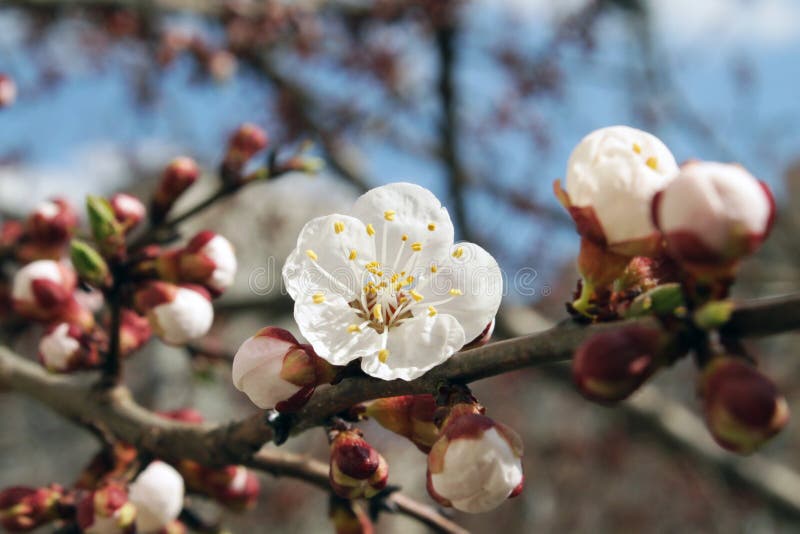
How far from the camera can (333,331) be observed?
3.71 ft

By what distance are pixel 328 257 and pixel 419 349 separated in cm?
29

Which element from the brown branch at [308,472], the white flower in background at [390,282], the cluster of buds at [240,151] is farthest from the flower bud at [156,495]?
the cluster of buds at [240,151]

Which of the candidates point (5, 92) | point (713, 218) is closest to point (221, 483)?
point (713, 218)

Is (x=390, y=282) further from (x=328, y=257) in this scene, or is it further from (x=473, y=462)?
(x=473, y=462)

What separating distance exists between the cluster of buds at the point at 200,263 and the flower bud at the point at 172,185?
9.8 inches

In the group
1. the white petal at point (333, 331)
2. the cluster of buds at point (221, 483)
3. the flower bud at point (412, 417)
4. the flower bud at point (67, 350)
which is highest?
the white petal at point (333, 331)

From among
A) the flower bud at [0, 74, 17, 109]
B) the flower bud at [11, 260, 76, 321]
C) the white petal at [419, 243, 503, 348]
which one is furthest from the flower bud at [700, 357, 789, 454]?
the flower bud at [0, 74, 17, 109]

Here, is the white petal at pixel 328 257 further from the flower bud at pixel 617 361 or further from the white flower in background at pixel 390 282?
the flower bud at pixel 617 361

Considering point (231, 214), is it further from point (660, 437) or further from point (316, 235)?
point (316, 235)

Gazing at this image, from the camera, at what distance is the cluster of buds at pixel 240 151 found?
1.82 m

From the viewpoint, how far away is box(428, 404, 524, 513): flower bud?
3.08 feet

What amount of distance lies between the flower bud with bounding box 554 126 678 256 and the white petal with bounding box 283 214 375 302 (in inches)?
15.8

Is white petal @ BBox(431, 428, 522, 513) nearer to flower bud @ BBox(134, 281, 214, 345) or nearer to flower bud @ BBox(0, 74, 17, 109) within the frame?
flower bud @ BBox(134, 281, 214, 345)

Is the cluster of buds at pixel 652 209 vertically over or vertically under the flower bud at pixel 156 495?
over
